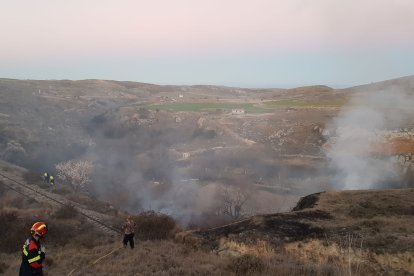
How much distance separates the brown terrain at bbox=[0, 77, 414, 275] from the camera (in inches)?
532

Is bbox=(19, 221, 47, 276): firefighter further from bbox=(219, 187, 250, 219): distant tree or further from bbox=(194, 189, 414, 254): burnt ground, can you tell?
bbox=(219, 187, 250, 219): distant tree

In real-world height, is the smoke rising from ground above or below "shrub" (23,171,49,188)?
above

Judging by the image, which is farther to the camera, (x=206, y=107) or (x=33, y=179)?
(x=206, y=107)

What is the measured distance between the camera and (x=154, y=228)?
821 inches

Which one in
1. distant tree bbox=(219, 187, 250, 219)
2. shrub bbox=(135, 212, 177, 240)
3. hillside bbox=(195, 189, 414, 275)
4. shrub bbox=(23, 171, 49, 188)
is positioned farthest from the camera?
shrub bbox=(23, 171, 49, 188)


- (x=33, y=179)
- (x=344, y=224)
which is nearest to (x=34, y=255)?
(x=344, y=224)

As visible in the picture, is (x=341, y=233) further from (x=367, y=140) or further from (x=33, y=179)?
(x=33, y=179)

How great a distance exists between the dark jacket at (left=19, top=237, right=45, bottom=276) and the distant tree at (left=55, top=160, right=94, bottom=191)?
3573 centimetres

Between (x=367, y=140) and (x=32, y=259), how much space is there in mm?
36748

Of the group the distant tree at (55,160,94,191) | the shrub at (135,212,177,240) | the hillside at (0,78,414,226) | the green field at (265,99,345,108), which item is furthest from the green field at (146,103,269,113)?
the shrub at (135,212,177,240)

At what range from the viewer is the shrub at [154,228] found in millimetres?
20172

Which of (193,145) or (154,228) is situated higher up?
(154,228)

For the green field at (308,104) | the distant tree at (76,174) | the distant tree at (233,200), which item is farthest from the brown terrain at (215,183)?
the distant tree at (76,174)

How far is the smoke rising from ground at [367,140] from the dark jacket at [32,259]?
83.2 ft
